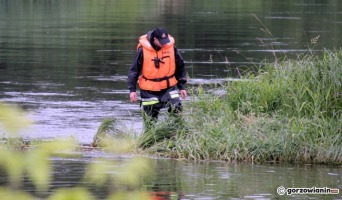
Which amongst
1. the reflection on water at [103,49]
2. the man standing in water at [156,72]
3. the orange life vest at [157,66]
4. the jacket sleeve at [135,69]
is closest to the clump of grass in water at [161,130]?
the man standing in water at [156,72]

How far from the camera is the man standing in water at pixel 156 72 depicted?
10.6 m

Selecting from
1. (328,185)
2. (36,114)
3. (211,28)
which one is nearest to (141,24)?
(211,28)

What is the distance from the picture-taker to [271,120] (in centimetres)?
1052

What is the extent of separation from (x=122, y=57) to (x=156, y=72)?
1390 centimetres

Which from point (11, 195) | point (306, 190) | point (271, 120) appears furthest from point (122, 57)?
point (11, 195)

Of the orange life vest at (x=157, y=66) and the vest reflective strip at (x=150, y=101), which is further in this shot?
the vest reflective strip at (x=150, y=101)

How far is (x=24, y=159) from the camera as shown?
2723mm

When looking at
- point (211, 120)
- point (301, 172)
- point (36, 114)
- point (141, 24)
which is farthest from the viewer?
point (141, 24)

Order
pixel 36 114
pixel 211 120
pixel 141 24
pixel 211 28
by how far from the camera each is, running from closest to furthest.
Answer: pixel 211 120 < pixel 36 114 < pixel 211 28 < pixel 141 24

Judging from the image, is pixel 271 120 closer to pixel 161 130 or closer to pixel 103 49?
pixel 161 130

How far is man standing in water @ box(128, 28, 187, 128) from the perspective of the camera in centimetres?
1060

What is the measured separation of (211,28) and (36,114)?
2168 centimetres

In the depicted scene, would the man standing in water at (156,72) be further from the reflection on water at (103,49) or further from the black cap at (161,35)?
the reflection on water at (103,49)

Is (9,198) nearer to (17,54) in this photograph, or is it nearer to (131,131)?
(131,131)
